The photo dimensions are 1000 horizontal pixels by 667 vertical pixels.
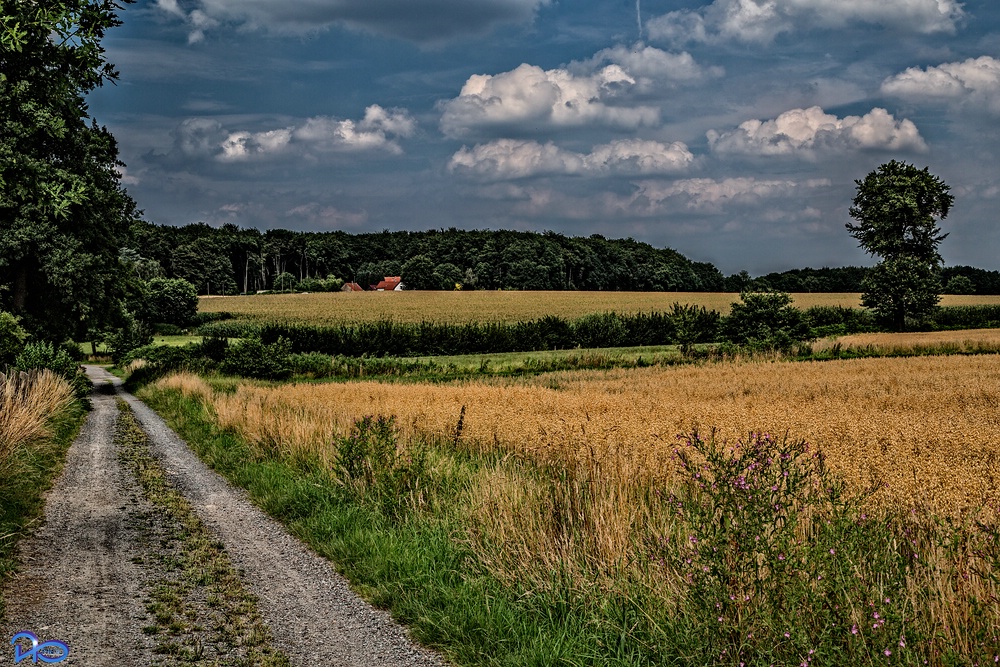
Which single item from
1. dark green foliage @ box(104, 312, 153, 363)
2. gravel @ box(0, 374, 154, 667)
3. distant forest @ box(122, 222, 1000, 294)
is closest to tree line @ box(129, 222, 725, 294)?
distant forest @ box(122, 222, 1000, 294)

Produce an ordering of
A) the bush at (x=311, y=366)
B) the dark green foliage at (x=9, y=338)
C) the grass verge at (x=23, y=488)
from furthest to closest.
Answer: the bush at (x=311, y=366) < the dark green foliage at (x=9, y=338) < the grass verge at (x=23, y=488)

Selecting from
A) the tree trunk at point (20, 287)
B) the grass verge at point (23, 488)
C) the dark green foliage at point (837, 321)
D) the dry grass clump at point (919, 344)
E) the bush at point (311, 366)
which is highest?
the tree trunk at point (20, 287)

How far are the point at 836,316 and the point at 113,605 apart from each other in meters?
80.5

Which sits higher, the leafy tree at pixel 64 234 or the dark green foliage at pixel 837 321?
the leafy tree at pixel 64 234

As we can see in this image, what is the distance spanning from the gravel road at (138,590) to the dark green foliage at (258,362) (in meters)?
34.2

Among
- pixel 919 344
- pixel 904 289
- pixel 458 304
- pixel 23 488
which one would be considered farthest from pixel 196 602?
pixel 458 304

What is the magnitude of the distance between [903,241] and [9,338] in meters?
69.4

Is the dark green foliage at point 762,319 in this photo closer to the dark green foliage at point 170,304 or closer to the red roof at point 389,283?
the dark green foliage at point 170,304

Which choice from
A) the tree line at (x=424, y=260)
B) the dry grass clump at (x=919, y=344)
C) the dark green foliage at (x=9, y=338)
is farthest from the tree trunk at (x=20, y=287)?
the tree line at (x=424, y=260)

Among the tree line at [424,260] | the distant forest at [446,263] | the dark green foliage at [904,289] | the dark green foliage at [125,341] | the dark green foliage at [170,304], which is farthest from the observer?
the tree line at [424,260]

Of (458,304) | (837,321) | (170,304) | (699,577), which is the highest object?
(458,304)

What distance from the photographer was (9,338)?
30797 mm

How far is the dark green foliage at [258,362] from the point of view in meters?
46.4

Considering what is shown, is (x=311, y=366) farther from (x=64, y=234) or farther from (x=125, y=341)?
(x=125, y=341)
